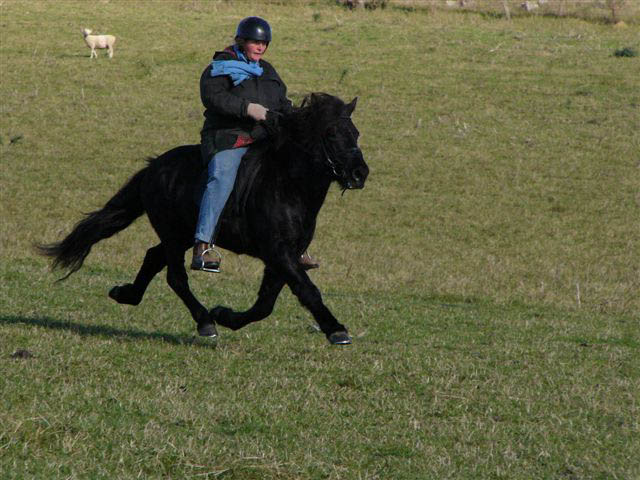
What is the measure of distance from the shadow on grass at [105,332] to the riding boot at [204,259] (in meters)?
0.98

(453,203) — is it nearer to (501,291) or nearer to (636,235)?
(636,235)

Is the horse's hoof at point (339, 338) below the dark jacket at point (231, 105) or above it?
below

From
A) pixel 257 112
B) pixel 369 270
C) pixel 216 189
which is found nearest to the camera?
pixel 257 112

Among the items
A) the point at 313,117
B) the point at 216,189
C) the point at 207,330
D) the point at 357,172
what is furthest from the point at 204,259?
the point at 357,172

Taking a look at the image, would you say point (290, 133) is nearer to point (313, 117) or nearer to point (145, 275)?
point (313, 117)

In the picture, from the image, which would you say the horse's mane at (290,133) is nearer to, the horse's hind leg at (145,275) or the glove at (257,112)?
the glove at (257,112)

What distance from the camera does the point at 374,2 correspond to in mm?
44969

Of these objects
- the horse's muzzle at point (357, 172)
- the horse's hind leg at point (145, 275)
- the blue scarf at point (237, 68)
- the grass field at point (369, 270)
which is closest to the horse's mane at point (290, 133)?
the horse's muzzle at point (357, 172)

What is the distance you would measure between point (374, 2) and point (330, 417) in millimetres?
39379

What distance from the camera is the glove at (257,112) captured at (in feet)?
29.2

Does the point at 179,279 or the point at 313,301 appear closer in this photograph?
the point at 313,301

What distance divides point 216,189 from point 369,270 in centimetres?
945

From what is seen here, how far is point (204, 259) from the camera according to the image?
9.10 m

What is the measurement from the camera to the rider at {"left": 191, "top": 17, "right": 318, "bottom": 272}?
9.05m
